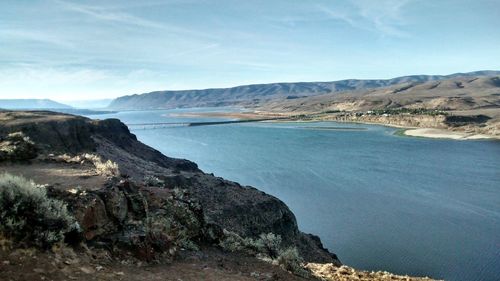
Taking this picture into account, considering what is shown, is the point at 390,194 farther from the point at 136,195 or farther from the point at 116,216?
the point at 116,216

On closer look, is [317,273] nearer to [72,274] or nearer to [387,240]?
[72,274]

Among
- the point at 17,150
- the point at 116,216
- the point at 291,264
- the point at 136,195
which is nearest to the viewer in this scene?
the point at 116,216

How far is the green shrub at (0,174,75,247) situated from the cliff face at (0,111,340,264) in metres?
0.70

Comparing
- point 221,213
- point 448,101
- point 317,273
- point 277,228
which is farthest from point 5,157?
point 448,101

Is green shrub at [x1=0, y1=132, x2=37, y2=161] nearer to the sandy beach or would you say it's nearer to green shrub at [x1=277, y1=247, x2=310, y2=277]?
green shrub at [x1=277, y1=247, x2=310, y2=277]

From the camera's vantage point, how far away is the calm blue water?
29.4 metres

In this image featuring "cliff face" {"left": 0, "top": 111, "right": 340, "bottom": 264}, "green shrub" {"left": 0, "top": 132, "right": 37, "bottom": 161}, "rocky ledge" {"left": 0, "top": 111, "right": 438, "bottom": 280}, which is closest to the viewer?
"rocky ledge" {"left": 0, "top": 111, "right": 438, "bottom": 280}

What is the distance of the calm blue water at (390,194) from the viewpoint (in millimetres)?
29422

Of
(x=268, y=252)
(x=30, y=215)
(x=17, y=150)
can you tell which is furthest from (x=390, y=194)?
(x=30, y=215)

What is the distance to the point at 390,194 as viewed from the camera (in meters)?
46.0

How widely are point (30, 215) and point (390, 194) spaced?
137ft

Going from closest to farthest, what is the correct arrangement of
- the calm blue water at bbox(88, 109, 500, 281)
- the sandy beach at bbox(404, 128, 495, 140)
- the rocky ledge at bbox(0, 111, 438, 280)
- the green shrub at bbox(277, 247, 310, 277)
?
the rocky ledge at bbox(0, 111, 438, 280)
the green shrub at bbox(277, 247, 310, 277)
the calm blue water at bbox(88, 109, 500, 281)
the sandy beach at bbox(404, 128, 495, 140)

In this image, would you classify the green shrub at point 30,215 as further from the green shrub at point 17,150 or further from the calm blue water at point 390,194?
the calm blue water at point 390,194

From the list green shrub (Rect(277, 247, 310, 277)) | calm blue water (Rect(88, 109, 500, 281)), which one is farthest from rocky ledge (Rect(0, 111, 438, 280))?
calm blue water (Rect(88, 109, 500, 281))
